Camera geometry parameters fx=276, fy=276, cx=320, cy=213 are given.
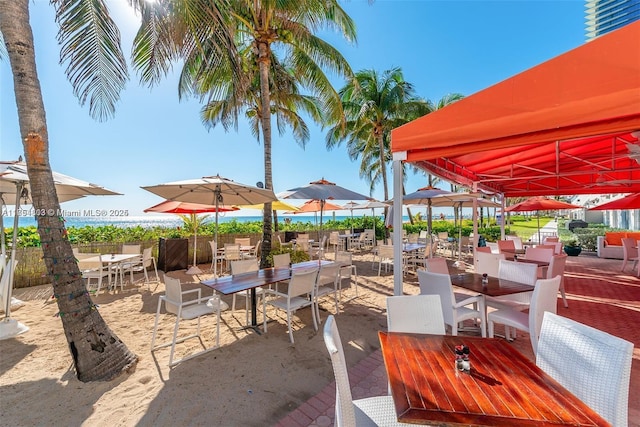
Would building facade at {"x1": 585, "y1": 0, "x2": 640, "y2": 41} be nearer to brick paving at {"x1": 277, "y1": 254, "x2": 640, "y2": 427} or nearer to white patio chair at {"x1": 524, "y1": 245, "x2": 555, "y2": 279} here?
brick paving at {"x1": 277, "y1": 254, "x2": 640, "y2": 427}

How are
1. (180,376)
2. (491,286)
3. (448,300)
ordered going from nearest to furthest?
(180,376) → (448,300) → (491,286)

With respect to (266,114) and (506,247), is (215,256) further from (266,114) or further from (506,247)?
(506,247)

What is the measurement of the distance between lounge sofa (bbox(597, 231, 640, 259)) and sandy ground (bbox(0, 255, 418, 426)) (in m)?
11.2

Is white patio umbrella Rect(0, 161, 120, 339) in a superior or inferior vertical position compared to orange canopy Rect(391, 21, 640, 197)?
inferior

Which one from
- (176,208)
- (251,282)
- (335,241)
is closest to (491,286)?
(251,282)

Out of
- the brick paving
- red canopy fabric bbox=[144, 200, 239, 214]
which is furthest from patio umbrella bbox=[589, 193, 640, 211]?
red canopy fabric bbox=[144, 200, 239, 214]

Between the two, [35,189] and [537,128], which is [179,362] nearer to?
[35,189]

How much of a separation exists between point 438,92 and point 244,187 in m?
19.5

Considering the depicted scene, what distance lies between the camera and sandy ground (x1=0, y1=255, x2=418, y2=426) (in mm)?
2443

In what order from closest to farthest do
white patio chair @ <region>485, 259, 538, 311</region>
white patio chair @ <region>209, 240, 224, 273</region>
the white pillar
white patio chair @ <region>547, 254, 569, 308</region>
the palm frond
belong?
1. the white pillar
2. white patio chair @ <region>485, 259, 538, 311</region>
3. the palm frond
4. white patio chair @ <region>547, 254, 569, 308</region>
5. white patio chair @ <region>209, 240, 224, 273</region>

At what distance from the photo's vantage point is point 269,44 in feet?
26.5

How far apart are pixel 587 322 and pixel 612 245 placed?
9.70m

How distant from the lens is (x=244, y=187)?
18.4 feet

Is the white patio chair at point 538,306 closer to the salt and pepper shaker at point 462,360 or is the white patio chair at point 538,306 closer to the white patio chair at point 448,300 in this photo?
the white patio chair at point 448,300
